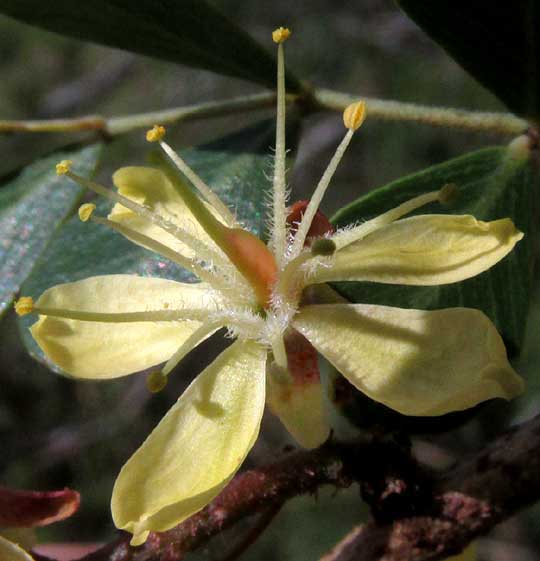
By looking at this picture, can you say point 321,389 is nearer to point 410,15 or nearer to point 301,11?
point 410,15

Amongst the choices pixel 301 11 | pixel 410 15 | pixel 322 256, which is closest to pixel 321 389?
pixel 322 256

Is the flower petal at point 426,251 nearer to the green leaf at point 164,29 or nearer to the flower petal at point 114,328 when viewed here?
the flower petal at point 114,328

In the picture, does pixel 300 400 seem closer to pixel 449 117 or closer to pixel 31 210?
pixel 449 117

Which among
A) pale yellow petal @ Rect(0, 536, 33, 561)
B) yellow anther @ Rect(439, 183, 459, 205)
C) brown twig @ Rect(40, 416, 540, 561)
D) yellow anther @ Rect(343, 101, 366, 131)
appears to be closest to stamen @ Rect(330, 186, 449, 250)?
yellow anther @ Rect(439, 183, 459, 205)

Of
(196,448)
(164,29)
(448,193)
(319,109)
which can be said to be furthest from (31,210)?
(448,193)

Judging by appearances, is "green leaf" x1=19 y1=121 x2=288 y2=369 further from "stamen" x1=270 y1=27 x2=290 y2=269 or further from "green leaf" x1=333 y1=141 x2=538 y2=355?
"green leaf" x1=333 y1=141 x2=538 y2=355

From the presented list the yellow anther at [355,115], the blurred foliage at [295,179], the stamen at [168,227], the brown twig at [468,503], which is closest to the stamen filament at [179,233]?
the stamen at [168,227]
